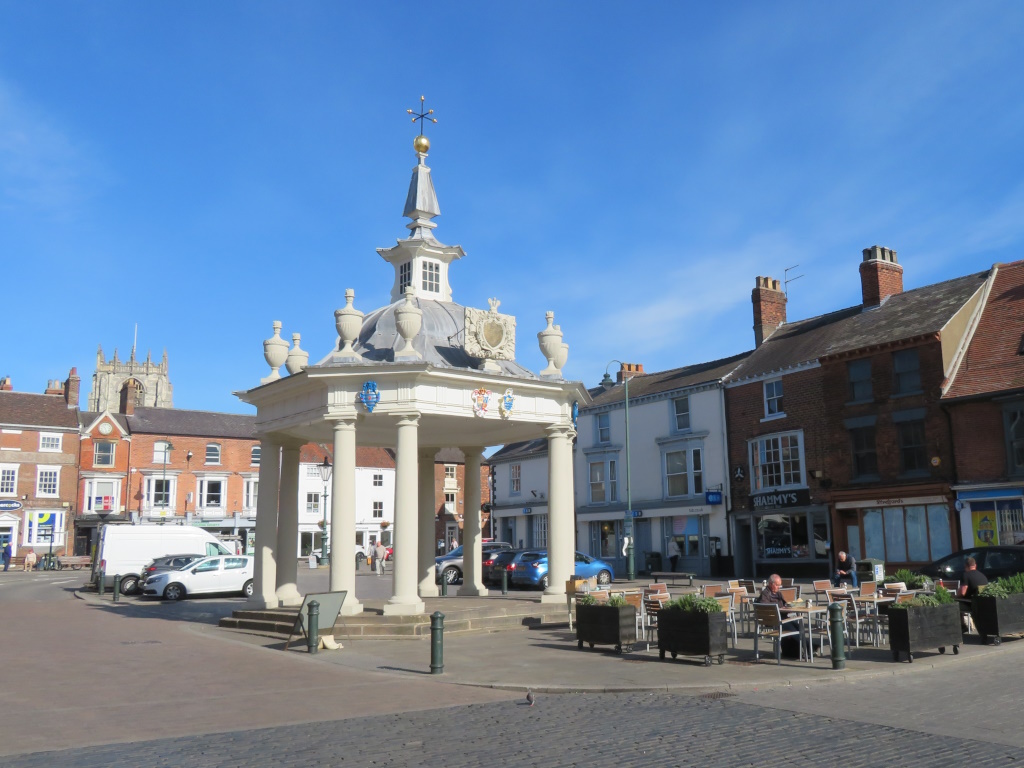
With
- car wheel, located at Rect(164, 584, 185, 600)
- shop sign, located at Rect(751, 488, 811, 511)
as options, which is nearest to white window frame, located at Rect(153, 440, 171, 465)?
car wheel, located at Rect(164, 584, 185, 600)

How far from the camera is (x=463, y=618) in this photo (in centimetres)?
1748

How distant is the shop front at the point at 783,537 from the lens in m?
34.4

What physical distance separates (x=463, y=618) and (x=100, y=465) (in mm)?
50090

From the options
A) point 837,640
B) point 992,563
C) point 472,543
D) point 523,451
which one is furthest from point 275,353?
point 523,451

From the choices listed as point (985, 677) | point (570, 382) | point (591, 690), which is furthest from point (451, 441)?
point (985, 677)

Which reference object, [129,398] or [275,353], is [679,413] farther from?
[129,398]

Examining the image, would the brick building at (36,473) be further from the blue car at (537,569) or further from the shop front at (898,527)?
the shop front at (898,527)

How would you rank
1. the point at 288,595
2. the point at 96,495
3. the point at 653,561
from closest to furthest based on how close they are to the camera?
1. the point at 288,595
2. the point at 653,561
3. the point at 96,495

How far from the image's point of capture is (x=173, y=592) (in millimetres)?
29891

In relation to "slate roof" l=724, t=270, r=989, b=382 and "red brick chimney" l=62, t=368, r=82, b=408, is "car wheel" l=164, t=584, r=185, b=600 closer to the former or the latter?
"slate roof" l=724, t=270, r=989, b=382

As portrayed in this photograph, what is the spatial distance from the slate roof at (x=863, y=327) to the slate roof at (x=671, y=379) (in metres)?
1.26

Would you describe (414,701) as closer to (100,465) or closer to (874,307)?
(874,307)

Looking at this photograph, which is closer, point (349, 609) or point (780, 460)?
point (349, 609)

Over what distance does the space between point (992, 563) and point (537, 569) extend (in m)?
14.1
